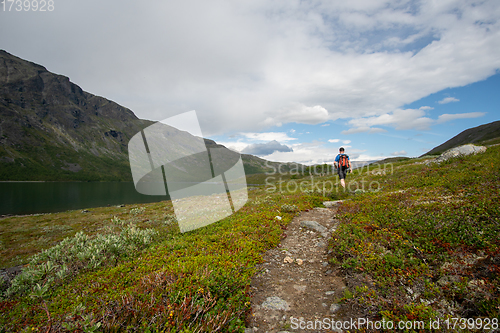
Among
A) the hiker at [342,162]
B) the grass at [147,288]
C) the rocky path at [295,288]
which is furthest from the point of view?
the hiker at [342,162]

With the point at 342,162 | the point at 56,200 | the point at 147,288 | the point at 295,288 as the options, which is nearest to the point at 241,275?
the point at 295,288

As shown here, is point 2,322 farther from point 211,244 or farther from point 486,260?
point 486,260

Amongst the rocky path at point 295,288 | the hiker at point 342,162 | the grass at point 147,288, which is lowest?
the rocky path at point 295,288

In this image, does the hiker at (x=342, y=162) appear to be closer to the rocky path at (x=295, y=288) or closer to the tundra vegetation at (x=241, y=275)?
the tundra vegetation at (x=241, y=275)

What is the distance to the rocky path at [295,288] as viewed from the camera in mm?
5012

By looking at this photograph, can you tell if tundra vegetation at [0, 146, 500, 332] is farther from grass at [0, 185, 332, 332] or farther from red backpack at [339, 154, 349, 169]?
red backpack at [339, 154, 349, 169]

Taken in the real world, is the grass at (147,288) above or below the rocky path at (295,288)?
above

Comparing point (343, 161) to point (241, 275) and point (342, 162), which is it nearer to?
point (342, 162)

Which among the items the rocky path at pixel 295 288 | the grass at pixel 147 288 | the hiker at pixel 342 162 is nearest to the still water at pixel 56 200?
the grass at pixel 147 288

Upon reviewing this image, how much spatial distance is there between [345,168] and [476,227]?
13334mm

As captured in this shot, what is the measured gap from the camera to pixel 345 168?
19328 millimetres

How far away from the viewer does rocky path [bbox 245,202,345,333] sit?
501cm

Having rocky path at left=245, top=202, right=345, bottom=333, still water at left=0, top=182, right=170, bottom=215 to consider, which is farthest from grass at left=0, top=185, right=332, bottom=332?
still water at left=0, top=182, right=170, bottom=215

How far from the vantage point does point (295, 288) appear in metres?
6.36
